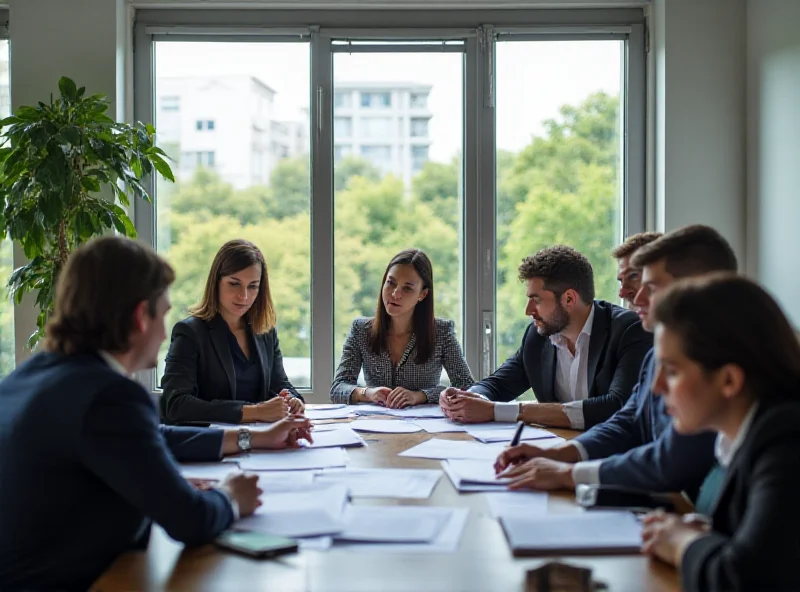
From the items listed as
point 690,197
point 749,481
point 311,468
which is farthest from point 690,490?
point 690,197

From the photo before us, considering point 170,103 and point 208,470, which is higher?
point 170,103

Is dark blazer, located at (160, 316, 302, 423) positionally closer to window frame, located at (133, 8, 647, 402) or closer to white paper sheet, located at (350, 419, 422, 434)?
white paper sheet, located at (350, 419, 422, 434)

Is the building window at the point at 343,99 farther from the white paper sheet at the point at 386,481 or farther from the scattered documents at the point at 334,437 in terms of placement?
the white paper sheet at the point at 386,481

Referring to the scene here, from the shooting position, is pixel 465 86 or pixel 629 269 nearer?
pixel 629 269

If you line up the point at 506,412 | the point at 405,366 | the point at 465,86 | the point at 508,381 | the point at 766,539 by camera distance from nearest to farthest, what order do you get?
the point at 766,539 → the point at 506,412 → the point at 508,381 → the point at 405,366 → the point at 465,86

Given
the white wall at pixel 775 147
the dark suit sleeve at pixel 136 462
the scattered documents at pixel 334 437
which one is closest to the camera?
the dark suit sleeve at pixel 136 462

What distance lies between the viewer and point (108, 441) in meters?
1.56

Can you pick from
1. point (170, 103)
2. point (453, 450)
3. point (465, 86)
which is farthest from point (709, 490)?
point (170, 103)

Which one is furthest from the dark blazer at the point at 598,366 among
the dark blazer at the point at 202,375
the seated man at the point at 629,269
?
the dark blazer at the point at 202,375

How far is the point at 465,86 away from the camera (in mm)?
4695

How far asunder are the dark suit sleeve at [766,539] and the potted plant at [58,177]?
3.21m

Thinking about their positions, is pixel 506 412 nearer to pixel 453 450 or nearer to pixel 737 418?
pixel 453 450

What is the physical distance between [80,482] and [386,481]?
30.4 inches

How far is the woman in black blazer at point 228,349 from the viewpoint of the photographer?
3.07m
